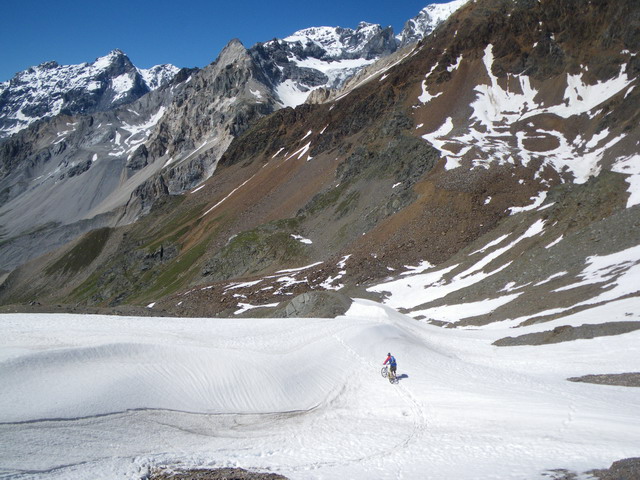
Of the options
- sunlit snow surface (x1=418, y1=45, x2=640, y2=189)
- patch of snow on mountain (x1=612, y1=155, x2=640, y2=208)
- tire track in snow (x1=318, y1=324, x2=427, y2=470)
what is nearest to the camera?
tire track in snow (x1=318, y1=324, x2=427, y2=470)

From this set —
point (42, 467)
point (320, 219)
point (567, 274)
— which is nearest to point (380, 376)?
point (42, 467)

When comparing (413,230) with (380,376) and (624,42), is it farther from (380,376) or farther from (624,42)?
(624,42)

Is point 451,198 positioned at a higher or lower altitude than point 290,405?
higher

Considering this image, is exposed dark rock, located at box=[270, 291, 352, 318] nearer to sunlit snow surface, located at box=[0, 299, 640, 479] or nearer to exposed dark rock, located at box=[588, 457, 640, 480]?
sunlit snow surface, located at box=[0, 299, 640, 479]

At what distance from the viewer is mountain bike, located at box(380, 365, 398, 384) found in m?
20.5

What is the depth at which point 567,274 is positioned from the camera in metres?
35.4

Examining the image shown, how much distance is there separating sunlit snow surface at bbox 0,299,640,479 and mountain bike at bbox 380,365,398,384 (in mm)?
288

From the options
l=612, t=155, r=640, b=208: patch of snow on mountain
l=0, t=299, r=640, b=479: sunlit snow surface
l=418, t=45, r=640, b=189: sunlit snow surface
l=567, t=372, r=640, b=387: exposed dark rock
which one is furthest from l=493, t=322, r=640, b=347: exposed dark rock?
l=418, t=45, r=640, b=189: sunlit snow surface

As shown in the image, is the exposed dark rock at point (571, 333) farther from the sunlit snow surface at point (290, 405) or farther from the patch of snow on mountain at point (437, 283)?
the patch of snow on mountain at point (437, 283)

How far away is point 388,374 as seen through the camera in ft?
68.7

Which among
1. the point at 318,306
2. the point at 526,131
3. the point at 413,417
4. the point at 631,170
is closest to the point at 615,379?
the point at 413,417

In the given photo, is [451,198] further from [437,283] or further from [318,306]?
[318,306]

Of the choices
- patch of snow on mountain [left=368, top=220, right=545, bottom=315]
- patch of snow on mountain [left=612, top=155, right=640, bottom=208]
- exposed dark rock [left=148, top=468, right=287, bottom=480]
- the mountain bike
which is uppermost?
patch of snow on mountain [left=612, top=155, right=640, bottom=208]

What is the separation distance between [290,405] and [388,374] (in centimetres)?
528
